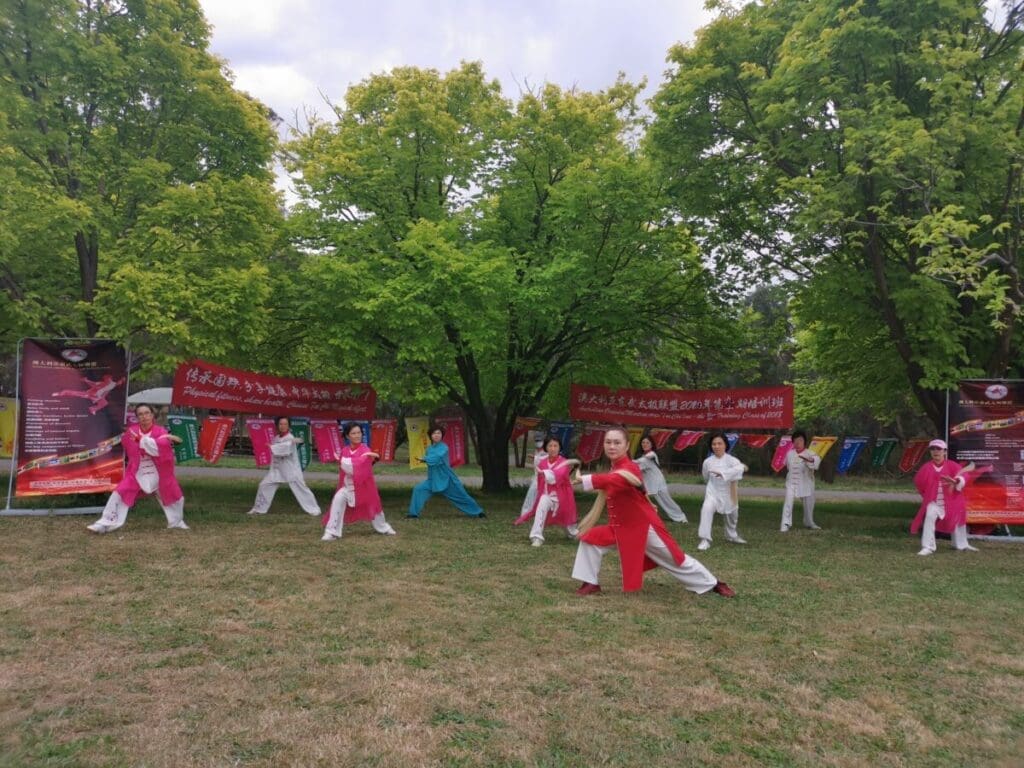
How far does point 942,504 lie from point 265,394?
11294mm

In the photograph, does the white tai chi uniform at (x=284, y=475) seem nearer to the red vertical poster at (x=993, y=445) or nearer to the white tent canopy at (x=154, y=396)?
the red vertical poster at (x=993, y=445)

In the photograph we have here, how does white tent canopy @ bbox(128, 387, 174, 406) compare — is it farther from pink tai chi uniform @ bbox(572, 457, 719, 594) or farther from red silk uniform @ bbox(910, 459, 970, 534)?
red silk uniform @ bbox(910, 459, 970, 534)

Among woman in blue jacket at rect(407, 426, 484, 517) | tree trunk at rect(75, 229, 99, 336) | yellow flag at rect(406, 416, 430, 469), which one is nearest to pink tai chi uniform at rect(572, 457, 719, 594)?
woman in blue jacket at rect(407, 426, 484, 517)

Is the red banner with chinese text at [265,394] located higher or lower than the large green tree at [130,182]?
lower

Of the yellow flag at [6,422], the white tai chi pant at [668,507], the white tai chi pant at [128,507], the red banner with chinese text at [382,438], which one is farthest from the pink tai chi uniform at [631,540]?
the yellow flag at [6,422]

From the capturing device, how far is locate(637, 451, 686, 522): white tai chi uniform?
12086 millimetres

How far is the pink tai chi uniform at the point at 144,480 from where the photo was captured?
9477 mm

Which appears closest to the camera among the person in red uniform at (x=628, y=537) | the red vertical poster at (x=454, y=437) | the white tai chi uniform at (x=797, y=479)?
the person in red uniform at (x=628, y=537)

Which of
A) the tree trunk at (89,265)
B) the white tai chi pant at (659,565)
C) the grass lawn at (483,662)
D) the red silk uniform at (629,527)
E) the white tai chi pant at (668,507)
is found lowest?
the white tai chi pant at (668,507)

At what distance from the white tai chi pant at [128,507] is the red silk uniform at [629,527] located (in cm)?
660

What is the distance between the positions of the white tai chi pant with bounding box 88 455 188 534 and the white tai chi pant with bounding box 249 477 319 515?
71.5 inches

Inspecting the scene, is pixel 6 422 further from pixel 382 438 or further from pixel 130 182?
pixel 382 438

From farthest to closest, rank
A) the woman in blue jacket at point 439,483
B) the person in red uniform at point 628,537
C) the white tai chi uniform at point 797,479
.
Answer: the white tai chi uniform at point 797,479
the woman in blue jacket at point 439,483
the person in red uniform at point 628,537

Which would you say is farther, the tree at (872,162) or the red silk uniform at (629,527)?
the tree at (872,162)
